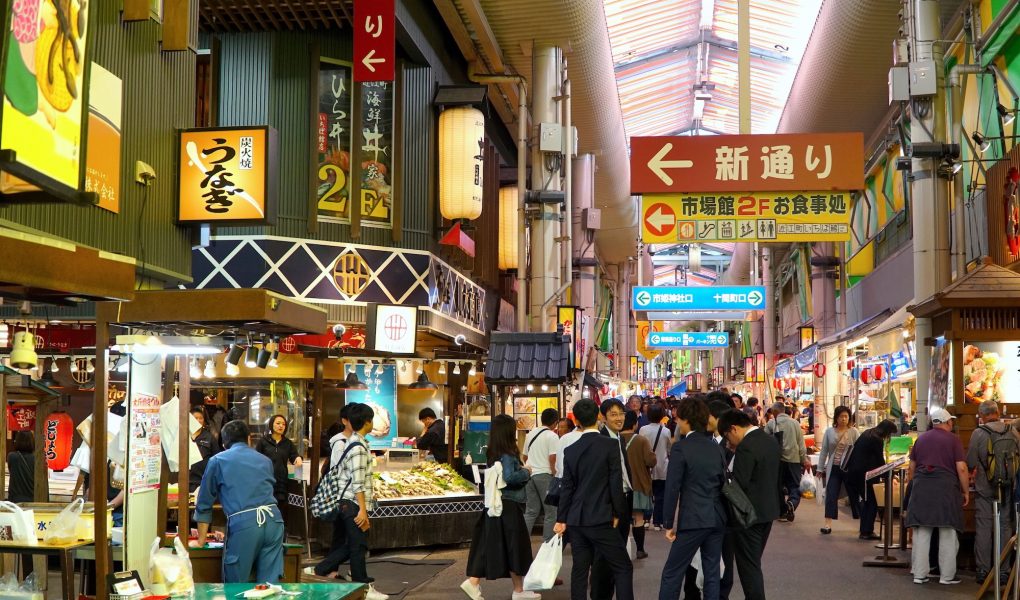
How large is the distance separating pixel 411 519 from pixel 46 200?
8.63m

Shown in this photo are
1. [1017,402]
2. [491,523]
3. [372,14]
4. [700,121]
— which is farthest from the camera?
[700,121]

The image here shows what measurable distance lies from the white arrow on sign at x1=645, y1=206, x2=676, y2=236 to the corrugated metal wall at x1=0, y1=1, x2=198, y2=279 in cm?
656

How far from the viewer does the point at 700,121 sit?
111 ft

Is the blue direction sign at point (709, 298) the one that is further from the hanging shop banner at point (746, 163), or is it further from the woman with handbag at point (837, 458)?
the hanging shop banner at point (746, 163)

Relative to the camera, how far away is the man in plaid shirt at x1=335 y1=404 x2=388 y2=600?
923 cm

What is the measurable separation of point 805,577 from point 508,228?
13.9 meters

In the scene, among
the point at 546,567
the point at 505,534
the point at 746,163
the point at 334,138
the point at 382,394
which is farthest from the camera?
the point at 382,394

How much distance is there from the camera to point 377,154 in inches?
639

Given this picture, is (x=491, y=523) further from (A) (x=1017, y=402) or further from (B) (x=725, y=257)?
(B) (x=725, y=257)

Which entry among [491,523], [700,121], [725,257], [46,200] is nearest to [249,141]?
[491,523]

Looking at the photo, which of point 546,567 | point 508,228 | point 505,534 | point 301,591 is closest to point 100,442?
point 301,591

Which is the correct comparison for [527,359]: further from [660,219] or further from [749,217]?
[749,217]

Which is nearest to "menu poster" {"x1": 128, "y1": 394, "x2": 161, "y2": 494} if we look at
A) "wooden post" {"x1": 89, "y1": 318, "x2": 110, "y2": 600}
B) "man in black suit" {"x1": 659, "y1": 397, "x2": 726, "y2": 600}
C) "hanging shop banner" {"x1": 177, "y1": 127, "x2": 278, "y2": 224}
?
"wooden post" {"x1": 89, "y1": 318, "x2": 110, "y2": 600}

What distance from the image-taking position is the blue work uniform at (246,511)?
7703 millimetres
